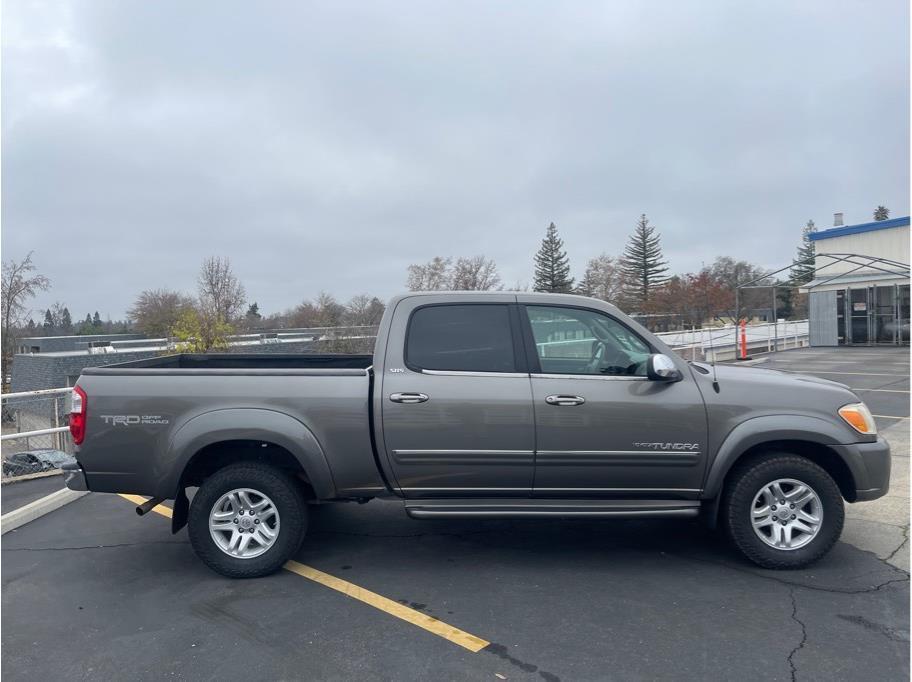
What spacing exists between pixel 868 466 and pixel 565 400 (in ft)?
6.85

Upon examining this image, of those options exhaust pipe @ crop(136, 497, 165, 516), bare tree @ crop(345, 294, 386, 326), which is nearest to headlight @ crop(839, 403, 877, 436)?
exhaust pipe @ crop(136, 497, 165, 516)

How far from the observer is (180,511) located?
15.6 ft

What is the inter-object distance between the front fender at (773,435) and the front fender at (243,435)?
262cm

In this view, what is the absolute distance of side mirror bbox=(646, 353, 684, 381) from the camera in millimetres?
4293

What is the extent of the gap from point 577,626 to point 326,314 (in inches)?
867

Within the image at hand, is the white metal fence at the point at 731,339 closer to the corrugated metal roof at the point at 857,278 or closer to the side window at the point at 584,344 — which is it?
the corrugated metal roof at the point at 857,278

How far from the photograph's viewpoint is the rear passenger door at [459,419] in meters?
4.36

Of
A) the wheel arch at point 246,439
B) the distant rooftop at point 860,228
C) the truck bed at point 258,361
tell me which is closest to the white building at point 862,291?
the distant rooftop at point 860,228

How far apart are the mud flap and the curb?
3.72ft

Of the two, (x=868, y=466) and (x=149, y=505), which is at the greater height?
(x=868, y=466)

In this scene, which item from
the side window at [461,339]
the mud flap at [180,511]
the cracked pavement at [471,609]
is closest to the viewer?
the cracked pavement at [471,609]

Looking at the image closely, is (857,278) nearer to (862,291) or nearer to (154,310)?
(862,291)

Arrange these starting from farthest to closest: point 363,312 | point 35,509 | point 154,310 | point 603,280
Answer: point 603,280 → point 154,310 → point 363,312 → point 35,509

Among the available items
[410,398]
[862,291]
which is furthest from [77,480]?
[862,291]
